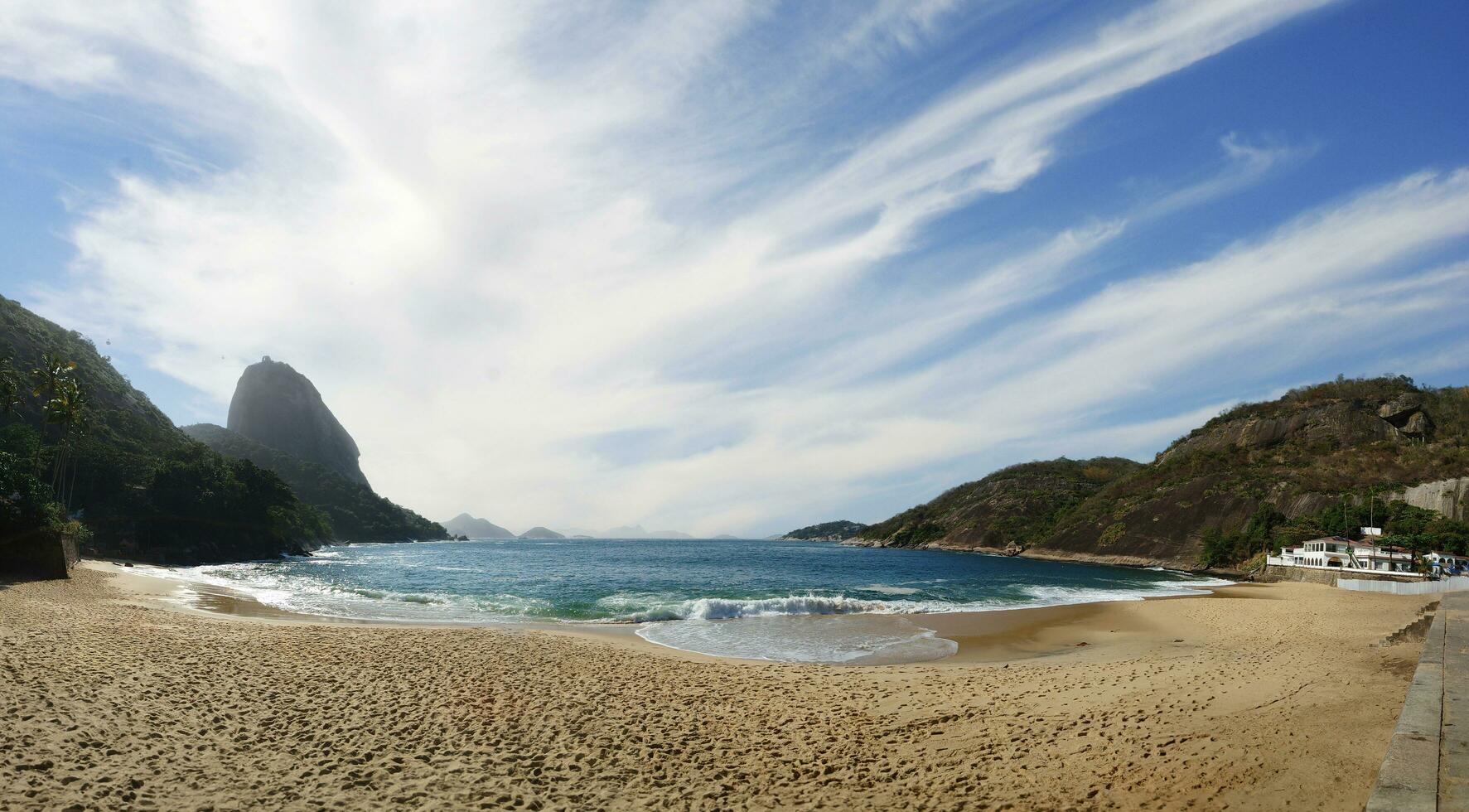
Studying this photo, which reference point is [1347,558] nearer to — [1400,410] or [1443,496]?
[1443,496]

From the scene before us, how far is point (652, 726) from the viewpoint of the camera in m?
10.6

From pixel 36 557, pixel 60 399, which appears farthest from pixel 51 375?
pixel 36 557

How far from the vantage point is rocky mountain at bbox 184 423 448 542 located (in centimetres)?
15062

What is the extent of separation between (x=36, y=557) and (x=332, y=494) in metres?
148

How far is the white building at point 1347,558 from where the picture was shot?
49.8m

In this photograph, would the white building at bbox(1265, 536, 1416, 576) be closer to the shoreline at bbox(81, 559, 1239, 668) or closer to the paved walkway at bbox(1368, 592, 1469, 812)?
the shoreline at bbox(81, 559, 1239, 668)

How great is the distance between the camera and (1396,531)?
194ft

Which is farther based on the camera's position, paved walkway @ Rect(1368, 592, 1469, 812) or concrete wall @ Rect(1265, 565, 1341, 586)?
concrete wall @ Rect(1265, 565, 1341, 586)

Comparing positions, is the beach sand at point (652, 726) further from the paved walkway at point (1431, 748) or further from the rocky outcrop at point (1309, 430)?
the rocky outcrop at point (1309, 430)

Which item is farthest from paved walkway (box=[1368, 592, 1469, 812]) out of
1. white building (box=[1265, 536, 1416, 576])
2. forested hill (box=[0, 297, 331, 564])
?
Answer: forested hill (box=[0, 297, 331, 564])

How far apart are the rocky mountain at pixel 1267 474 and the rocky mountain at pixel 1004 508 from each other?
0.71m

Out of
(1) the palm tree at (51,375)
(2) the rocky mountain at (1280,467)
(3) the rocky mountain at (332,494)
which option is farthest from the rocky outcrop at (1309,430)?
(3) the rocky mountain at (332,494)

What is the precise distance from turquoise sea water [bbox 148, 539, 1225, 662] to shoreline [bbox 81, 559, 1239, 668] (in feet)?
2.33

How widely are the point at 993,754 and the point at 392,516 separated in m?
189
